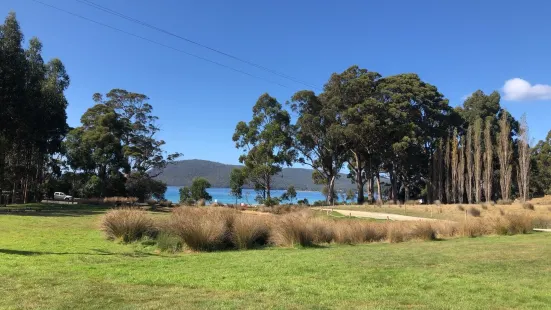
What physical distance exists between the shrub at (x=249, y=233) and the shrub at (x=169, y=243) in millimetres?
1671

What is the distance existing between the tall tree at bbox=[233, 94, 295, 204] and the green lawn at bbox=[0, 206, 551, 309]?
33.3 meters

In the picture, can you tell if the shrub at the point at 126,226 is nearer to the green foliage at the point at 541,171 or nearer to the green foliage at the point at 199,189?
the green foliage at the point at 199,189

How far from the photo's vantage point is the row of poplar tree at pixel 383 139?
147 ft

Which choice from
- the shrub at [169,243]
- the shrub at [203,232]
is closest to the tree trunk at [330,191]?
the shrub at [203,232]

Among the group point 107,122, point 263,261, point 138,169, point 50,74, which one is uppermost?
point 50,74

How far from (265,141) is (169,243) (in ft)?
111

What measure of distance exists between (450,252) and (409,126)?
35914 mm

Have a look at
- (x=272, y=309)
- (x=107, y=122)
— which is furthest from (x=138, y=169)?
(x=272, y=309)

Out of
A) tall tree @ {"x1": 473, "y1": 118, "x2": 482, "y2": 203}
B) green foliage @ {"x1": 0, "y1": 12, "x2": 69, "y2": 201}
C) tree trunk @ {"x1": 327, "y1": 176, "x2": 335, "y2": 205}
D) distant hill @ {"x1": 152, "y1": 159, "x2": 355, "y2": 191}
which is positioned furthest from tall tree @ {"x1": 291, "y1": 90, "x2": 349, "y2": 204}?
distant hill @ {"x1": 152, "y1": 159, "x2": 355, "y2": 191}

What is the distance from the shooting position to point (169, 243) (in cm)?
1159

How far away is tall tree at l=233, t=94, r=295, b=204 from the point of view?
146ft

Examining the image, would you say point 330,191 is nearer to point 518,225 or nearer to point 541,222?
point 541,222

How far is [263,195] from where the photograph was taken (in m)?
48.7

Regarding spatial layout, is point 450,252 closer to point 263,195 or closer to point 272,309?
point 272,309
